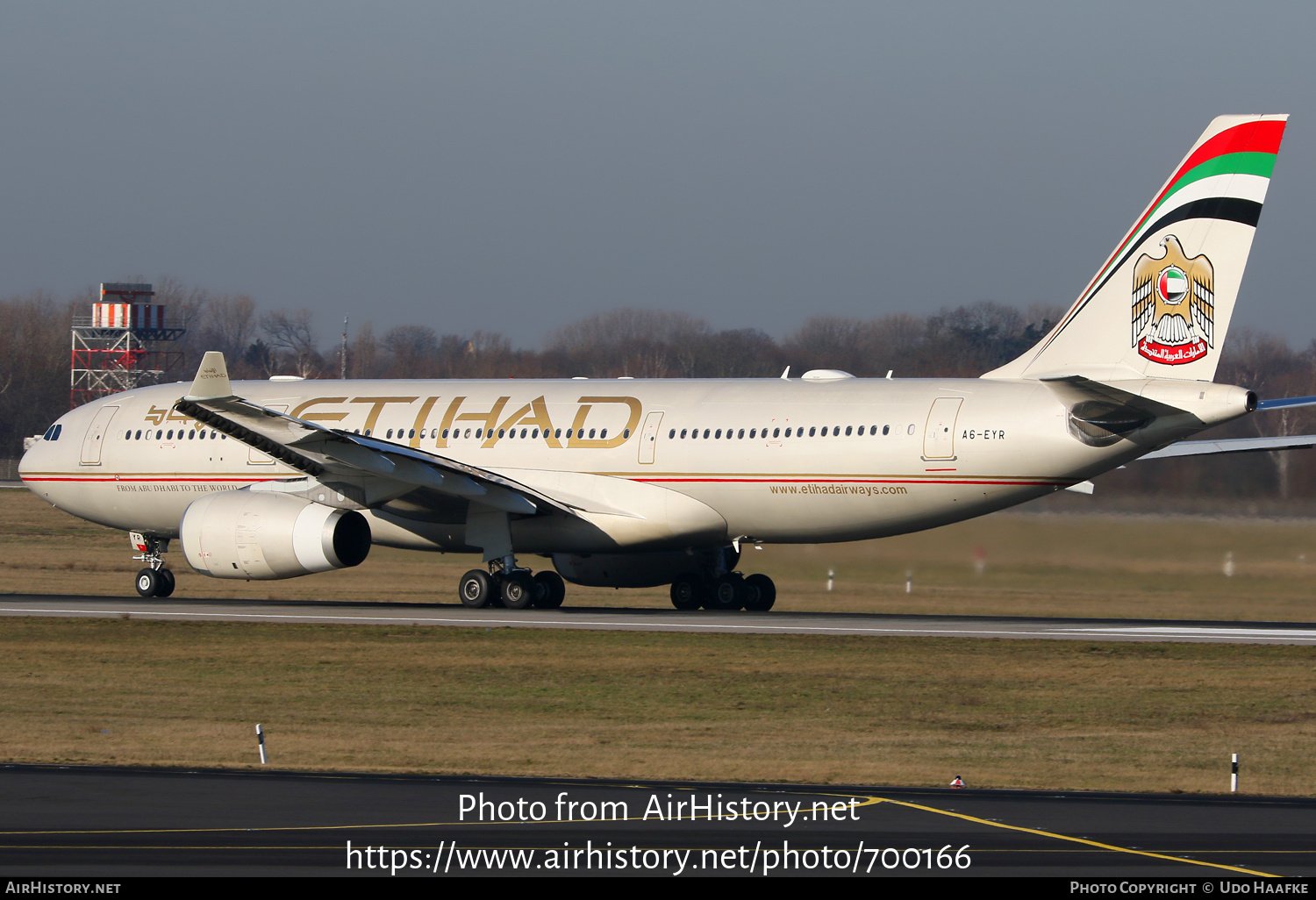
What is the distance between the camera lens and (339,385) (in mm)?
35156

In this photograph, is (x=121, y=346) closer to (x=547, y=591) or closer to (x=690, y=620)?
(x=547, y=591)

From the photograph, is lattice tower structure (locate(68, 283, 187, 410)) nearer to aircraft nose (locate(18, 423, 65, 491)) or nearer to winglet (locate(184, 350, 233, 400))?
aircraft nose (locate(18, 423, 65, 491))

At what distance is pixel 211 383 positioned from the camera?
90.3ft

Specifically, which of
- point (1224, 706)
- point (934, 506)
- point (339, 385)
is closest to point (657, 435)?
point (934, 506)

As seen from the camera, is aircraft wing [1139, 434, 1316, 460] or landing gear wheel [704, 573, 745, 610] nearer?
aircraft wing [1139, 434, 1316, 460]

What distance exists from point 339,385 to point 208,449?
113 inches

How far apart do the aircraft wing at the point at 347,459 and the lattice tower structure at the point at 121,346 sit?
63786 millimetres

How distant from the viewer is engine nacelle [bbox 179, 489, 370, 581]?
30016 millimetres

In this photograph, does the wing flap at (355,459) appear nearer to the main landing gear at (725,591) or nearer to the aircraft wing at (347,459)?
the aircraft wing at (347,459)

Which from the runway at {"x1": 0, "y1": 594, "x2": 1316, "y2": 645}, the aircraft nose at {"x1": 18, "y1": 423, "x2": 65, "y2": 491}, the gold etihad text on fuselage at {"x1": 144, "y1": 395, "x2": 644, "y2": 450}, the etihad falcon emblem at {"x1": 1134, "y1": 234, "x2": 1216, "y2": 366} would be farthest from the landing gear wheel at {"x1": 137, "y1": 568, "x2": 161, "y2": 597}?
the etihad falcon emblem at {"x1": 1134, "y1": 234, "x2": 1216, "y2": 366}

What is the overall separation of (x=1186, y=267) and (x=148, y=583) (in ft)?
69.9

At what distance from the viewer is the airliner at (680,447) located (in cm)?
2677

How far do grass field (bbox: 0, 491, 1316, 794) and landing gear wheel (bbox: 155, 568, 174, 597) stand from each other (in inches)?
279

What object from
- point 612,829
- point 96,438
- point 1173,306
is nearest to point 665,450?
point 1173,306
